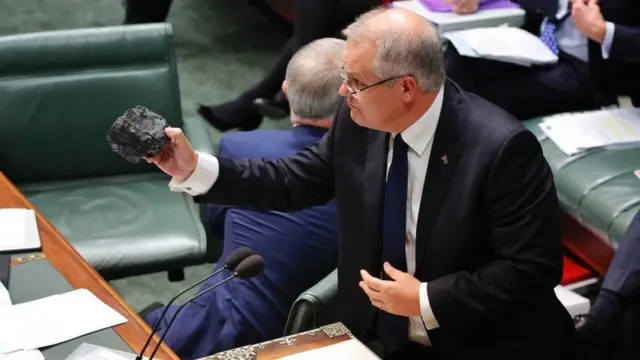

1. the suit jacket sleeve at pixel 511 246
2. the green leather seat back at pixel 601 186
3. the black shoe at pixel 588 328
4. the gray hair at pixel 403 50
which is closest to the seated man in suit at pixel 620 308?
the black shoe at pixel 588 328

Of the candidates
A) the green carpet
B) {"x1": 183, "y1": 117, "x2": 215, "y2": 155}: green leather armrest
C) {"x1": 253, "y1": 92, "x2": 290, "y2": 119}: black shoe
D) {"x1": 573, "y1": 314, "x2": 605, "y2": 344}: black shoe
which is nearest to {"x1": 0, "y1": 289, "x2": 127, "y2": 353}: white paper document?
{"x1": 183, "y1": 117, "x2": 215, "y2": 155}: green leather armrest

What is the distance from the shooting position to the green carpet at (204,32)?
156 inches

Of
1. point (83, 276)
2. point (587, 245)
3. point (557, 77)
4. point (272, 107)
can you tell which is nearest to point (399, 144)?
point (83, 276)

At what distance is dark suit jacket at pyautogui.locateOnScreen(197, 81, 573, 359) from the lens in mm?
1577

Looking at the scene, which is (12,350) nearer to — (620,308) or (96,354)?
(96,354)

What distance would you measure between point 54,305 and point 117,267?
66 centimetres

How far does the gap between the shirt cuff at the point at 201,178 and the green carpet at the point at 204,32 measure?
1.93m

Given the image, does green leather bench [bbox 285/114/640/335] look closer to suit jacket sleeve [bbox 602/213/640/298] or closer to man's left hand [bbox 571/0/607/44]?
suit jacket sleeve [bbox 602/213/640/298]

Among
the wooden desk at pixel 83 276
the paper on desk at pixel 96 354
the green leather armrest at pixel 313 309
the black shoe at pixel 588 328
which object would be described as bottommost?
the black shoe at pixel 588 328

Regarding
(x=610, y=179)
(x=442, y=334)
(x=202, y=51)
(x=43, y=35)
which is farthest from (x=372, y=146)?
(x=202, y=51)

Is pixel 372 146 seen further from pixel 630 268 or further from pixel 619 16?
pixel 619 16

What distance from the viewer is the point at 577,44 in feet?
9.20

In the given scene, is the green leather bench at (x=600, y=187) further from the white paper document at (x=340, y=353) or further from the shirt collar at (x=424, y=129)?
the white paper document at (x=340, y=353)

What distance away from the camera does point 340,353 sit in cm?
145
